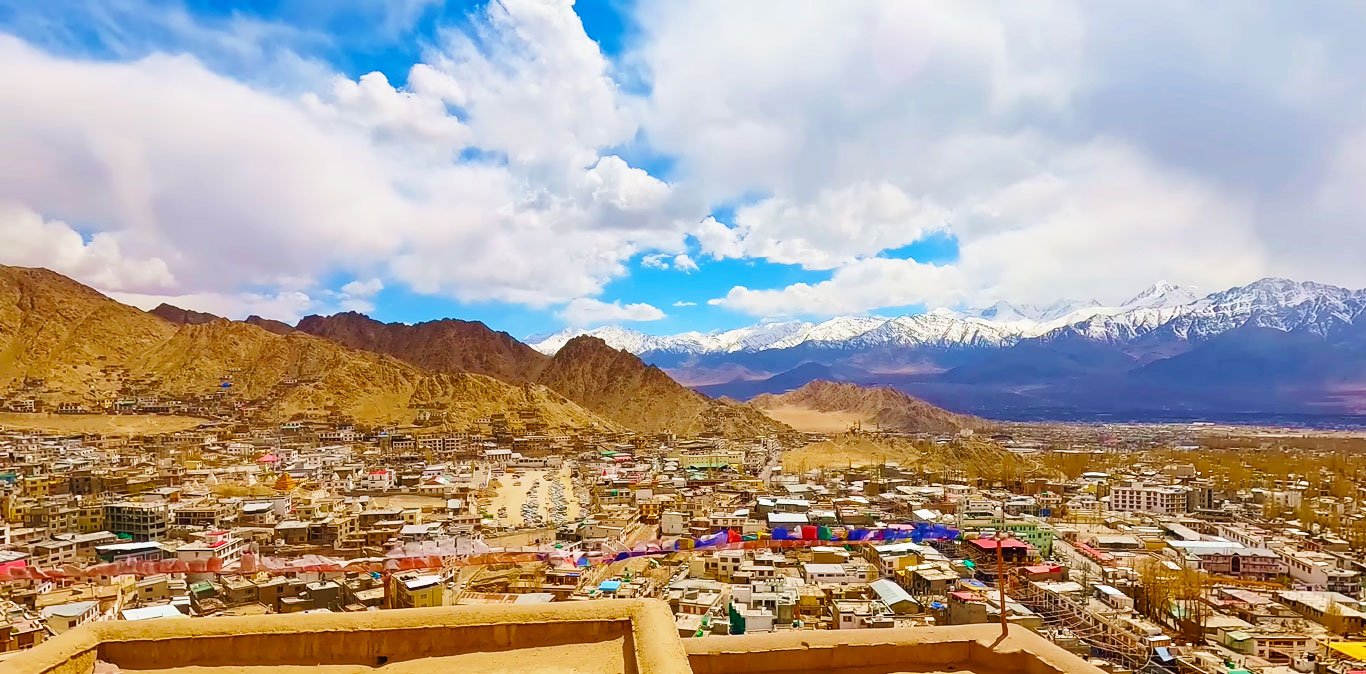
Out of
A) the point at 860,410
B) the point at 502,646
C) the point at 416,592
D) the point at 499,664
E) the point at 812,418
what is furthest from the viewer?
the point at 860,410

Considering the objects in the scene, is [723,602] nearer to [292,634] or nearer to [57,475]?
[292,634]

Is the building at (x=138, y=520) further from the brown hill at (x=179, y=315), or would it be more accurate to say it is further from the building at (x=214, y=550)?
the brown hill at (x=179, y=315)

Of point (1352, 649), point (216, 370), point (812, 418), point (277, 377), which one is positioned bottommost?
point (1352, 649)

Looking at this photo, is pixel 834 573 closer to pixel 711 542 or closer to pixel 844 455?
pixel 711 542

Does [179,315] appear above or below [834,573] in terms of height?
above

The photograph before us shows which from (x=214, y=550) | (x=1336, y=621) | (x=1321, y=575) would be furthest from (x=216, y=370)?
(x=1336, y=621)

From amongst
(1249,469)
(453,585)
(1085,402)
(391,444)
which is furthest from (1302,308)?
(453,585)

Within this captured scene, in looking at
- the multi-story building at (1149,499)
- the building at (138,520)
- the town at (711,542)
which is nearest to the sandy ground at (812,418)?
the town at (711,542)
